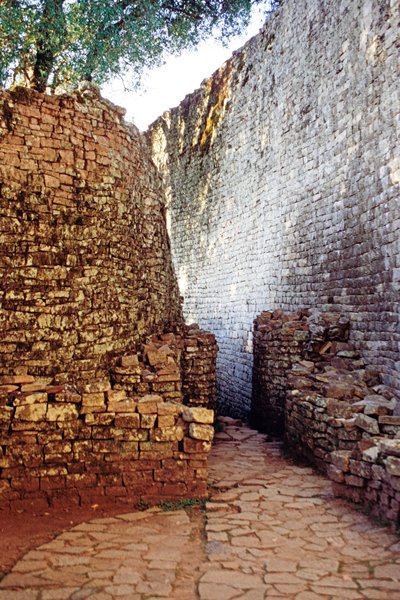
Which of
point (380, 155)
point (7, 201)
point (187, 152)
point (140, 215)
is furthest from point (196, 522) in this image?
point (187, 152)

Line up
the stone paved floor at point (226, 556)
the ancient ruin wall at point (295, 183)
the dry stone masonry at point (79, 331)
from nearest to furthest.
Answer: the stone paved floor at point (226, 556)
the dry stone masonry at point (79, 331)
the ancient ruin wall at point (295, 183)

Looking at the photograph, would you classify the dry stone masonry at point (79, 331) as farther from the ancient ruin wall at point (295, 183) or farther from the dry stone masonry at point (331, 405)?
the ancient ruin wall at point (295, 183)

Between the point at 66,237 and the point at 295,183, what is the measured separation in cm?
704

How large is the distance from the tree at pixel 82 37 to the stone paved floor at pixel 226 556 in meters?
9.14

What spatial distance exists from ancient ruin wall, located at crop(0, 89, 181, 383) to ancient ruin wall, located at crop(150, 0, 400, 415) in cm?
396

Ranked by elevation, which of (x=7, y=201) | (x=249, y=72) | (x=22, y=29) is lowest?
(x=7, y=201)

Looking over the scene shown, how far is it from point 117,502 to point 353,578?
8.01ft

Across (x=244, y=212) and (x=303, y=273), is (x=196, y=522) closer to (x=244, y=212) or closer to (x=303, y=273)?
(x=303, y=273)

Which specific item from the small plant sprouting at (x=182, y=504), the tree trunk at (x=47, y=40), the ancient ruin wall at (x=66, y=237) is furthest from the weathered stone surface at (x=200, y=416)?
the tree trunk at (x=47, y=40)

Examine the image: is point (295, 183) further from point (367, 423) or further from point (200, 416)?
point (200, 416)

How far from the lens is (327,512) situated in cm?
546

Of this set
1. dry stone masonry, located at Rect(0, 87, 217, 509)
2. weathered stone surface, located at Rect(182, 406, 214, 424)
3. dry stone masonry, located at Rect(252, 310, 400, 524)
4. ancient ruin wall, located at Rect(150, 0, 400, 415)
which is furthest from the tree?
weathered stone surface, located at Rect(182, 406, 214, 424)

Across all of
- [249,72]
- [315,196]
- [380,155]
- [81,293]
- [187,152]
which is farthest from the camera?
[187,152]

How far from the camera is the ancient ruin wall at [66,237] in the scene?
5738 mm
